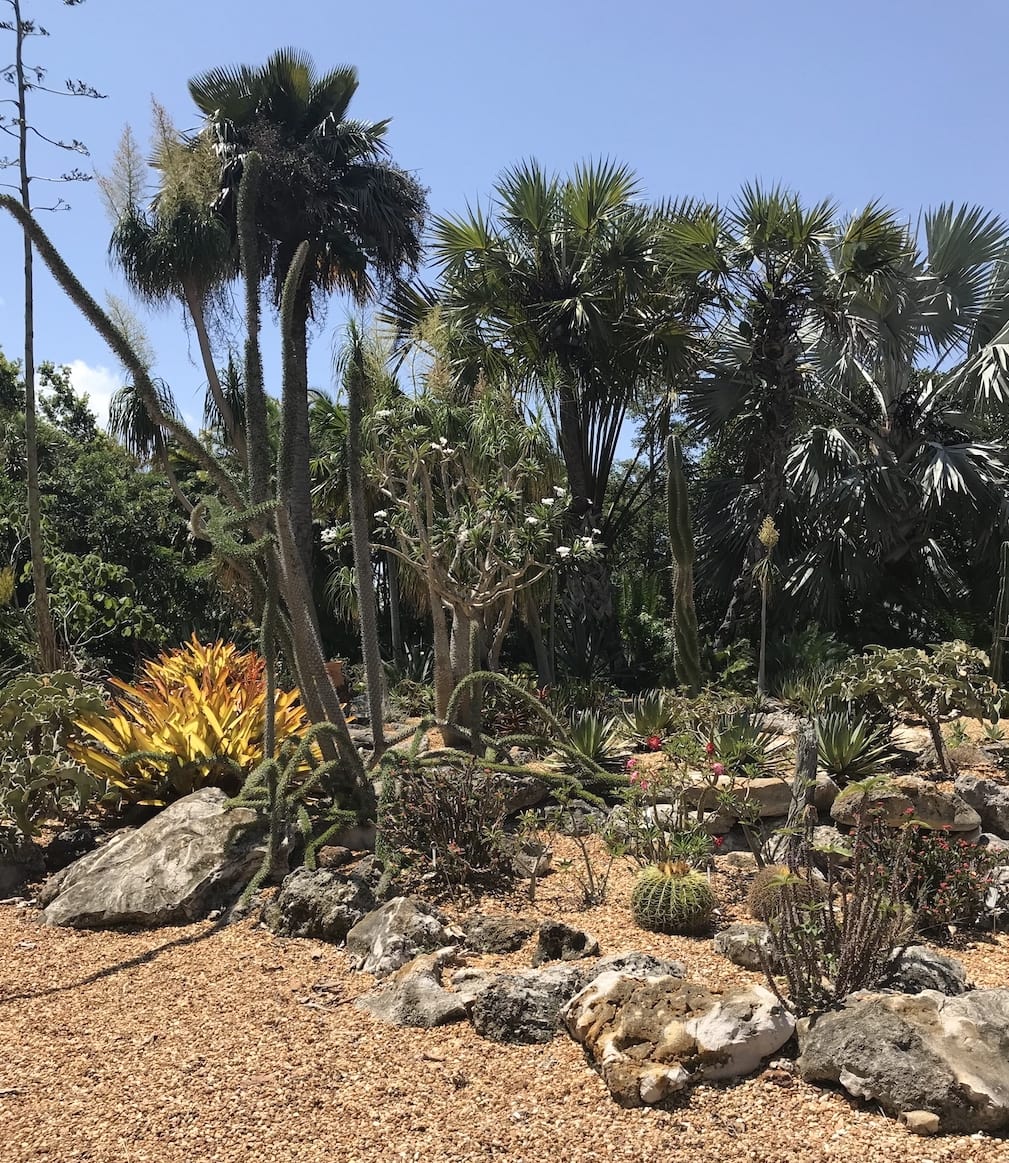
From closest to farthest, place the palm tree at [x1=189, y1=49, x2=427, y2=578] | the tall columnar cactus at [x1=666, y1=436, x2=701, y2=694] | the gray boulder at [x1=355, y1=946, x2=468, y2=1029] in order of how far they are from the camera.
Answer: the gray boulder at [x1=355, y1=946, x2=468, y2=1029] → the tall columnar cactus at [x1=666, y1=436, x2=701, y2=694] → the palm tree at [x1=189, y1=49, x2=427, y2=578]

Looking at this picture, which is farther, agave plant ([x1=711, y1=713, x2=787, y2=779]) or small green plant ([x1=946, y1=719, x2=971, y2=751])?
small green plant ([x1=946, y1=719, x2=971, y2=751])

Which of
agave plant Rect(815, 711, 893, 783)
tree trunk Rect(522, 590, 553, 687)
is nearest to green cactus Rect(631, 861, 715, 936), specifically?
agave plant Rect(815, 711, 893, 783)

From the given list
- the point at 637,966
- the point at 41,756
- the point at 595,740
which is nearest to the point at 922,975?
the point at 637,966

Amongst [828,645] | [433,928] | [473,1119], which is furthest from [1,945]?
[828,645]

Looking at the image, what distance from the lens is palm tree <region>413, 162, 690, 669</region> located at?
12438 millimetres

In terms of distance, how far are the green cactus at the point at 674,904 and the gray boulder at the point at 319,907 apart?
1.30 meters

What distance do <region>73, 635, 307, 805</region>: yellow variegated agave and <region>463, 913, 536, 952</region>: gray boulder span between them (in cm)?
225

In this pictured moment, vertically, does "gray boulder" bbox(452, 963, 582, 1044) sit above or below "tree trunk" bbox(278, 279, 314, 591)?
below

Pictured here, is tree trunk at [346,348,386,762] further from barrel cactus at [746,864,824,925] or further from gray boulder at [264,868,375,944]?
barrel cactus at [746,864,824,925]

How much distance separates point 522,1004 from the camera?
344 cm

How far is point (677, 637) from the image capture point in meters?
10.5

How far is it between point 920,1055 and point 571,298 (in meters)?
10.8

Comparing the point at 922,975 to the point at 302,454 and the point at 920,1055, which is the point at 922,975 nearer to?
the point at 920,1055

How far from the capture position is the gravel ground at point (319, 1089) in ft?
9.02
